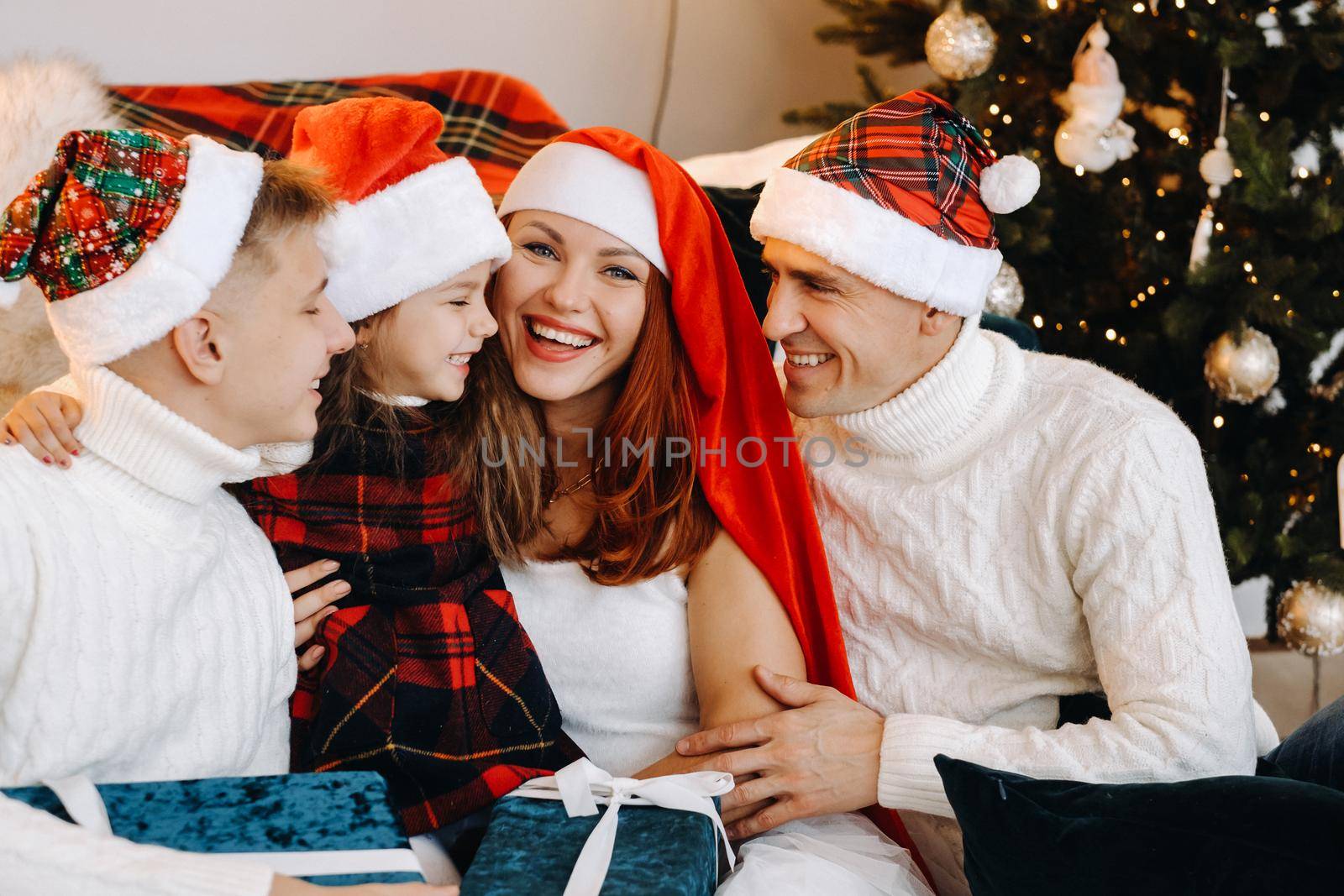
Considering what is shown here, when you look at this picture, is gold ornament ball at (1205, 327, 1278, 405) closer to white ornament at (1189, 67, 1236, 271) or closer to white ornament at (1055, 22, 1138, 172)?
white ornament at (1189, 67, 1236, 271)

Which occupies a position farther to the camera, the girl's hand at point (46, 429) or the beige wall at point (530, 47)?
the beige wall at point (530, 47)

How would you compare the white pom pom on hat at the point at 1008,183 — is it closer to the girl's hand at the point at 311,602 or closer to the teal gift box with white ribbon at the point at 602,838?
the teal gift box with white ribbon at the point at 602,838

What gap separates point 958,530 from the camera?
1682 mm

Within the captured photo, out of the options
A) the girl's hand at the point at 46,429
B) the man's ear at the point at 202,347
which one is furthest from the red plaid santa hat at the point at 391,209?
the girl's hand at the point at 46,429

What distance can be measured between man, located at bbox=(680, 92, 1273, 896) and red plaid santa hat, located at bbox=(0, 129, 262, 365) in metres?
0.79

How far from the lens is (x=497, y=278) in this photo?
184 centimetres

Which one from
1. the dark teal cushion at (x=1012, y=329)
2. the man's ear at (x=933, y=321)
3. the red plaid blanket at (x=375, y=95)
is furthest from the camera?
the red plaid blanket at (x=375, y=95)

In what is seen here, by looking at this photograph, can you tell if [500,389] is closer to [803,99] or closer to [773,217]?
[773,217]

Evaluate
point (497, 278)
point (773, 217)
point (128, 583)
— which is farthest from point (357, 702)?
point (773, 217)

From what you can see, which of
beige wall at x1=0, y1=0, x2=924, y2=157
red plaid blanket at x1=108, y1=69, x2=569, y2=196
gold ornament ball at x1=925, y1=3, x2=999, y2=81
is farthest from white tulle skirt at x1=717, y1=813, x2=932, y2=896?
beige wall at x1=0, y1=0, x2=924, y2=157

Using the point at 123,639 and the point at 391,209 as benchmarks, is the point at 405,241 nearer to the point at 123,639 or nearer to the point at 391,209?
the point at 391,209

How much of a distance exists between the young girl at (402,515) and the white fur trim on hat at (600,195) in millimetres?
131

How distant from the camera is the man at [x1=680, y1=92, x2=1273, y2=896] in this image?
1.48 metres

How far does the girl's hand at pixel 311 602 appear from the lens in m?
1.59
